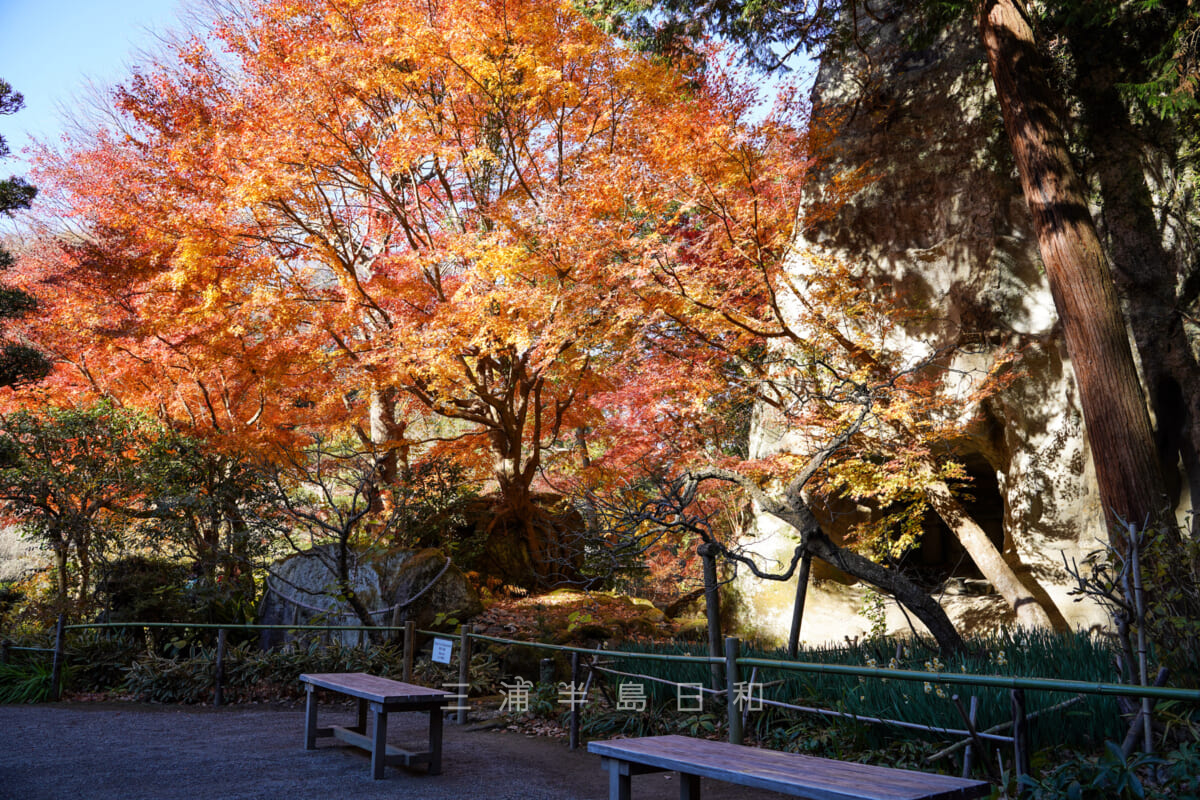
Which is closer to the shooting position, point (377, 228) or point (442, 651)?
point (442, 651)

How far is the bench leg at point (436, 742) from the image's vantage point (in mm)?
5109

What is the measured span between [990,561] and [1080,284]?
3978 mm

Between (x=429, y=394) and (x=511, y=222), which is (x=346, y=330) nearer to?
(x=429, y=394)

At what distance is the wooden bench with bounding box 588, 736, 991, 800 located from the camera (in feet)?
8.46

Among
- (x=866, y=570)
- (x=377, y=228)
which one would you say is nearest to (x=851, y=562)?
(x=866, y=570)

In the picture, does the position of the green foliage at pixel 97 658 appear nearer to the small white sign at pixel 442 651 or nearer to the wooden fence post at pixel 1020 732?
the small white sign at pixel 442 651

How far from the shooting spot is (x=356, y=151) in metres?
10.7

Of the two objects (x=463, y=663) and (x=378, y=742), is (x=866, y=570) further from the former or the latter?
(x=378, y=742)

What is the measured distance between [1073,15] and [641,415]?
7254 millimetres

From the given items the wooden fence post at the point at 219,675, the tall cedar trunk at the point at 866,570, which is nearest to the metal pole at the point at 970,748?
the tall cedar trunk at the point at 866,570

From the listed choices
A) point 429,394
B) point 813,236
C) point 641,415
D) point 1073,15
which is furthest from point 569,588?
point 1073,15

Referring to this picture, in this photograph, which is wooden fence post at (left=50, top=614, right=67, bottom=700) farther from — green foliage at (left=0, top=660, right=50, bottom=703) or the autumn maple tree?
the autumn maple tree

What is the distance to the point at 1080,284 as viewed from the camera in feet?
24.3

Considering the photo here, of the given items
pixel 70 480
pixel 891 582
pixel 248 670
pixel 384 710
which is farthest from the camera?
pixel 70 480
